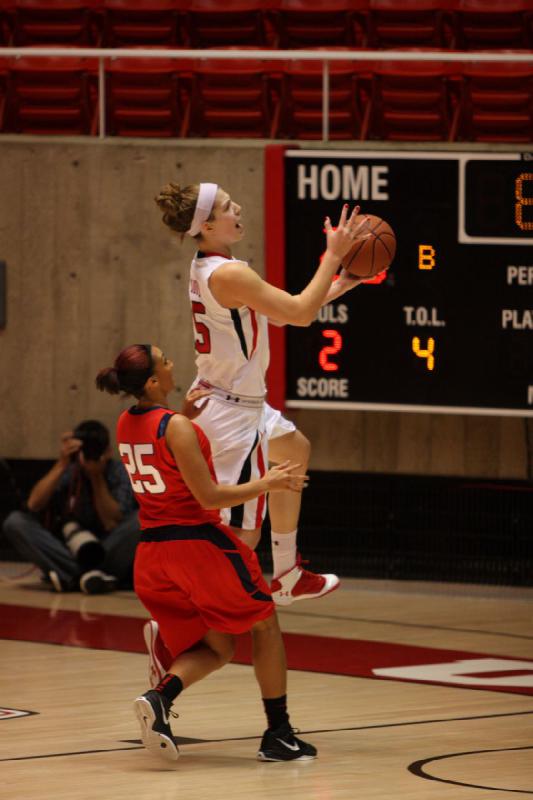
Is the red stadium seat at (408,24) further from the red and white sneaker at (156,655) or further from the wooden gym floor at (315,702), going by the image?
the red and white sneaker at (156,655)

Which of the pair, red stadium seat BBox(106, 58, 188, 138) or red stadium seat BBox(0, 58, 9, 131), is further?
red stadium seat BBox(0, 58, 9, 131)

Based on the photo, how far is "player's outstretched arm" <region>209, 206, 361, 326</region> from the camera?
5.86m

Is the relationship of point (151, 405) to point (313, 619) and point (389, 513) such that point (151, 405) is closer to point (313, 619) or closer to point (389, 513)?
point (313, 619)

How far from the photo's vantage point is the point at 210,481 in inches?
223

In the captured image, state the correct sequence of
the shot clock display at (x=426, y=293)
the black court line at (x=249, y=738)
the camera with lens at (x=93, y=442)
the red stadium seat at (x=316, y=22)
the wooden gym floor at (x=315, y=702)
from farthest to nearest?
the red stadium seat at (x=316, y=22) → the camera with lens at (x=93, y=442) → the shot clock display at (x=426, y=293) → the black court line at (x=249, y=738) → the wooden gym floor at (x=315, y=702)

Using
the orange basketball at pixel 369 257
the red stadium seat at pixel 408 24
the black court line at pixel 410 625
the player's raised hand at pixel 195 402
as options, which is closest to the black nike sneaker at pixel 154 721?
the player's raised hand at pixel 195 402

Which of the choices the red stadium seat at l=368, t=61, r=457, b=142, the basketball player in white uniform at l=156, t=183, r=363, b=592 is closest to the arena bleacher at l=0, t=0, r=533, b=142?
the red stadium seat at l=368, t=61, r=457, b=142

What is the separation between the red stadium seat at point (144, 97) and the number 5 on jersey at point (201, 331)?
5.50m

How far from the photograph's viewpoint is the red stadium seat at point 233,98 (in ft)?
38.1

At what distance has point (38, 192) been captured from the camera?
437 inches

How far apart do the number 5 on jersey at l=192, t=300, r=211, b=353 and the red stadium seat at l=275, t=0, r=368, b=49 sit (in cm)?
656

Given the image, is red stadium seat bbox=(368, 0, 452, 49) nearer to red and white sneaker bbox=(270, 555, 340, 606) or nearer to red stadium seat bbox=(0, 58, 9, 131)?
red stadium seat bbox=(0, 58, 9, 131)

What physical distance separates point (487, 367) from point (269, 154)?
194cm

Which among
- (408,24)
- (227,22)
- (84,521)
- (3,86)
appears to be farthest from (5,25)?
(84,521)
